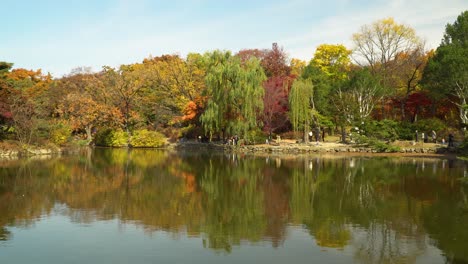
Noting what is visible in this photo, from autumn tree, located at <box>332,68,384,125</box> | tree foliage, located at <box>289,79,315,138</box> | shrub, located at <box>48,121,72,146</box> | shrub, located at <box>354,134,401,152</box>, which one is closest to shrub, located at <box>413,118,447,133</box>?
shrub, located at <box>354,134,401,152</box>

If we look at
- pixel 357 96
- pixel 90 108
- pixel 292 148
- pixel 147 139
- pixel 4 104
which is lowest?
pixel 292 148

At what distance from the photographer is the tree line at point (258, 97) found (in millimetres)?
30766

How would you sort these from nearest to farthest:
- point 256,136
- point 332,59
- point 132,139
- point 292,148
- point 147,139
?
point 292,148, point 256,136, point 147,139, point 132,139, point 332,59

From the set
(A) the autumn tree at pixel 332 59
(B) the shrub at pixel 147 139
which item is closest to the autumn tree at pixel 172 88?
(B) the shrub at pixel 147 139

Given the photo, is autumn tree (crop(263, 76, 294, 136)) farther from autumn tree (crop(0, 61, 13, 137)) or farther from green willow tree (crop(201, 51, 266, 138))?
autumn tree (crop(0, 61, 13, 137))

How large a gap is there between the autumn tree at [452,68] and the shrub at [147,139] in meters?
22.5

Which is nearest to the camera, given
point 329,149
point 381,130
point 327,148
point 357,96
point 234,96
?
point 381,130

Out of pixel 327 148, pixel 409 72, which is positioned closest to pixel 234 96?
pixel 327 148

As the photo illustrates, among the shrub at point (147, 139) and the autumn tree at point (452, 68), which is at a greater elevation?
the autumn tree at point (452, 68)

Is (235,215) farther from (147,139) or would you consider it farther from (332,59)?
(332,59)

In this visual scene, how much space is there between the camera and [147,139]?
127 feet

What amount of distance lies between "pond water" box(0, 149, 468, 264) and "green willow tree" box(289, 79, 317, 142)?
1129cm

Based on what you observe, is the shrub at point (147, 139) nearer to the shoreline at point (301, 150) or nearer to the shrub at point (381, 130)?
the shoreline at point (301, 150)

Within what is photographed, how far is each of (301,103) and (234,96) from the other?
4996 millimetres
